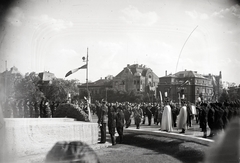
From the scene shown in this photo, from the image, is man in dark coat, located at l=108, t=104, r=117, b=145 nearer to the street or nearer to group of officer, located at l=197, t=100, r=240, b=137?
the street

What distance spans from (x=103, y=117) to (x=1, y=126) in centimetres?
512

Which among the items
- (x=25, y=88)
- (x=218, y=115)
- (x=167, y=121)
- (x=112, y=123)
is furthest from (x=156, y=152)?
(x=25, y=88)

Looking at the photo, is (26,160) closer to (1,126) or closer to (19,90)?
(1,126)

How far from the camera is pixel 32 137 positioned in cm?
832

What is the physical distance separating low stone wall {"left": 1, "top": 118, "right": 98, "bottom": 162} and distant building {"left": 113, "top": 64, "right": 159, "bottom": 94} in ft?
246

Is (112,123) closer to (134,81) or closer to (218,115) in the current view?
(218,115)

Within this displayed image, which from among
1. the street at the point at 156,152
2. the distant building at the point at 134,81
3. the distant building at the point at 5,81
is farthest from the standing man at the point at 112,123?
the distant building at the point at 134,81

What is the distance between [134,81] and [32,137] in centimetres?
8013

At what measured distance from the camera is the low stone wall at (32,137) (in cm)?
770

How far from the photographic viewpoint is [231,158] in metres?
8.37

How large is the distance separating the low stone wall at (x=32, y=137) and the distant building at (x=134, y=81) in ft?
246

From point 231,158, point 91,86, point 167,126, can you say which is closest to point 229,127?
point 167,126

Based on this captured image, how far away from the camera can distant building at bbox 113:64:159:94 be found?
284ft

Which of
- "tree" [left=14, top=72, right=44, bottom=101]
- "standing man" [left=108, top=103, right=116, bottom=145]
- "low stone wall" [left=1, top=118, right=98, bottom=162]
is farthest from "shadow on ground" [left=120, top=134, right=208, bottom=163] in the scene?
"tree" [left=14, top=72, right=44, bottom=101]
